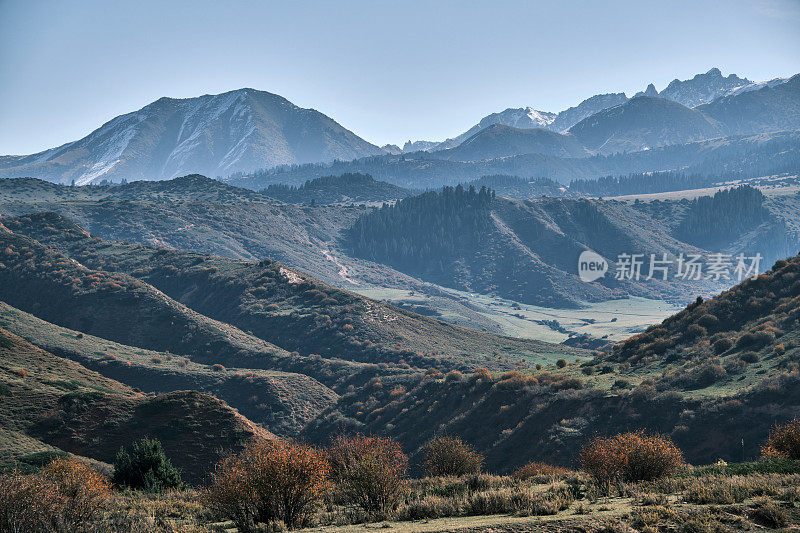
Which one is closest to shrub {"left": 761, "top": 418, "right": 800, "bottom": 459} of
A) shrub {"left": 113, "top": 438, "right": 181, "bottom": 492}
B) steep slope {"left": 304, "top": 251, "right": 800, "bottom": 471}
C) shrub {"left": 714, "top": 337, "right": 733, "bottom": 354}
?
steep slope {"left": 304, "top": 251, "right": 800, "bottom": 471}

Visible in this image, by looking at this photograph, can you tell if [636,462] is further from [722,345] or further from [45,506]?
[722,345]

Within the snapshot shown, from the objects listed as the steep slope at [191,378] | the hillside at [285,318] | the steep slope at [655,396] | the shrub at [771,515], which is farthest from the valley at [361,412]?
the hillside at [285,318]

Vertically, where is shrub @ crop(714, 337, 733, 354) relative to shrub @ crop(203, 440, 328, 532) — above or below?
above

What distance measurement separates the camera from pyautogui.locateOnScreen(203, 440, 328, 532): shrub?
60.7 feet

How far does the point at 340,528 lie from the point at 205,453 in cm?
3383

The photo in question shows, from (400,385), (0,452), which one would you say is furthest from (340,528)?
(400,385)

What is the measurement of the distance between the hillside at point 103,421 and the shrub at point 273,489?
28.9 m

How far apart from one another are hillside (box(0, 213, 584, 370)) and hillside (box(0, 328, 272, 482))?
149 ft

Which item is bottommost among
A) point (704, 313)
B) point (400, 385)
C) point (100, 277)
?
point (400, 385)

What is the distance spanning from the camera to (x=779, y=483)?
1823 centimetres

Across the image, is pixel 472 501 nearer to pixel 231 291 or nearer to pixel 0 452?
pixel 0 452

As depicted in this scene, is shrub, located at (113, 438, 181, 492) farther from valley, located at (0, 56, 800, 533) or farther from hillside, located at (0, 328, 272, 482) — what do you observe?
hillside, located at (0, 328, 272, 482)

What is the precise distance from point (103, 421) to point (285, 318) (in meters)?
74.9

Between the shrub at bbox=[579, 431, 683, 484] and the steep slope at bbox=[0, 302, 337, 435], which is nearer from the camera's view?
the shrub at bbox=[579, 431, 683, 484]
